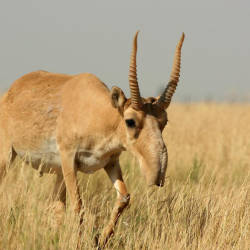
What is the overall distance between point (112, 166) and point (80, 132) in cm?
67

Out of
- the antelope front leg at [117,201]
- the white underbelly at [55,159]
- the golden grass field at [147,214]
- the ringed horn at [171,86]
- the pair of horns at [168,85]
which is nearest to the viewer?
the golden grass field at [147,214]

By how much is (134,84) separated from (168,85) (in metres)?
0.43

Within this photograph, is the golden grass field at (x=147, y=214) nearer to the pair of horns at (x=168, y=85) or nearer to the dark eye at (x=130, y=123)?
the dark eye at (x=130, y=123)

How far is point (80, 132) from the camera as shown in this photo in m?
5.40

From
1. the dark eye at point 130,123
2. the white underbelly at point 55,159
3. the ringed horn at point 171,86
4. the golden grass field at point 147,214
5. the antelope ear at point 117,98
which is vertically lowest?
the golden grass field at point 147,214

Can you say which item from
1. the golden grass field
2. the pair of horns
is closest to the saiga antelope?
the pair of horns

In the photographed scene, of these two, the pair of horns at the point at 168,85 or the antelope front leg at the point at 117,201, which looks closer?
the pair of horns at the point at 168,85

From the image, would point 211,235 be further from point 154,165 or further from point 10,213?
point 10,213

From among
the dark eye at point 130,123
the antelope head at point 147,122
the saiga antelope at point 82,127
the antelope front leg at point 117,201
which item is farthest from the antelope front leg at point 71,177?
the dark eye at point 130,123

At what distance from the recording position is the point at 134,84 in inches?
187

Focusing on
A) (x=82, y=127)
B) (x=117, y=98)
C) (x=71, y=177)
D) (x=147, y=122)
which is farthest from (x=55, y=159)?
(x=147, y=122)

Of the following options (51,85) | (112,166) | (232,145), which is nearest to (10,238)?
(112,166)

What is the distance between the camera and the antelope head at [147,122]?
4.54 meters

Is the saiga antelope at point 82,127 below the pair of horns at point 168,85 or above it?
below
